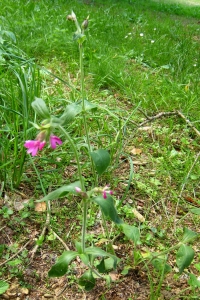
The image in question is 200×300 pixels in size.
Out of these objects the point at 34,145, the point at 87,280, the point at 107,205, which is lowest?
the point at 87,280

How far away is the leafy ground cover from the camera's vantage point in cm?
113

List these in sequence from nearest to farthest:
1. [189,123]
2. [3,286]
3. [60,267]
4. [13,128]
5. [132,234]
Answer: [60,267], [3,286], [132,234], [13,128], [189,123]

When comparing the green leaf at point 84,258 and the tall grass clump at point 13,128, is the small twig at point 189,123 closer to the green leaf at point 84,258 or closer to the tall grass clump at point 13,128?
Answer: the tall grass clump at point 13,128

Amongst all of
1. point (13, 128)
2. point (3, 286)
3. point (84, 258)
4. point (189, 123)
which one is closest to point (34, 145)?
point (84, 258)

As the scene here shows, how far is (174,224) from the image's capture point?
4.46 ft

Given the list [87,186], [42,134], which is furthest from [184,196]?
[42,134]

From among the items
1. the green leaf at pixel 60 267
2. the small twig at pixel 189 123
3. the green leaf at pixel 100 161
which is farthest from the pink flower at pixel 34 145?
the small twig at pixel 189 123

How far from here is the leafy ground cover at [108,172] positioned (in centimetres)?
113

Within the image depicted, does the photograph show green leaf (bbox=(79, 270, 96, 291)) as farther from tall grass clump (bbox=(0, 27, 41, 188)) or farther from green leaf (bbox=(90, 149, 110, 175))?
tall grass clump (bbox=(0, 27, 41, 188))

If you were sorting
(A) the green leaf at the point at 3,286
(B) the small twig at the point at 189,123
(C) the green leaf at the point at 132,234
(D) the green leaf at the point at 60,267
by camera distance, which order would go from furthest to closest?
(B) the small twig at the point at 189,123 < (C) the green leaf at the point at 132,234 < (A) the green leaf at the point at 3,286 < (D) the green leaf at the point at 60,267

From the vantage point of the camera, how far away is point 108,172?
1.53m

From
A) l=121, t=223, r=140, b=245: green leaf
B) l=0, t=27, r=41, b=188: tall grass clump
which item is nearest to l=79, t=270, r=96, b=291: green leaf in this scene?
l=121, t=223, r=140, b=245: green leaf

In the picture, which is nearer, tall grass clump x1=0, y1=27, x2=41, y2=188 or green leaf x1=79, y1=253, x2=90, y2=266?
green leaf x1=79, y1=253, x2=90, y2=266

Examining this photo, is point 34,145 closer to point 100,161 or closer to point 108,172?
point 100,161
